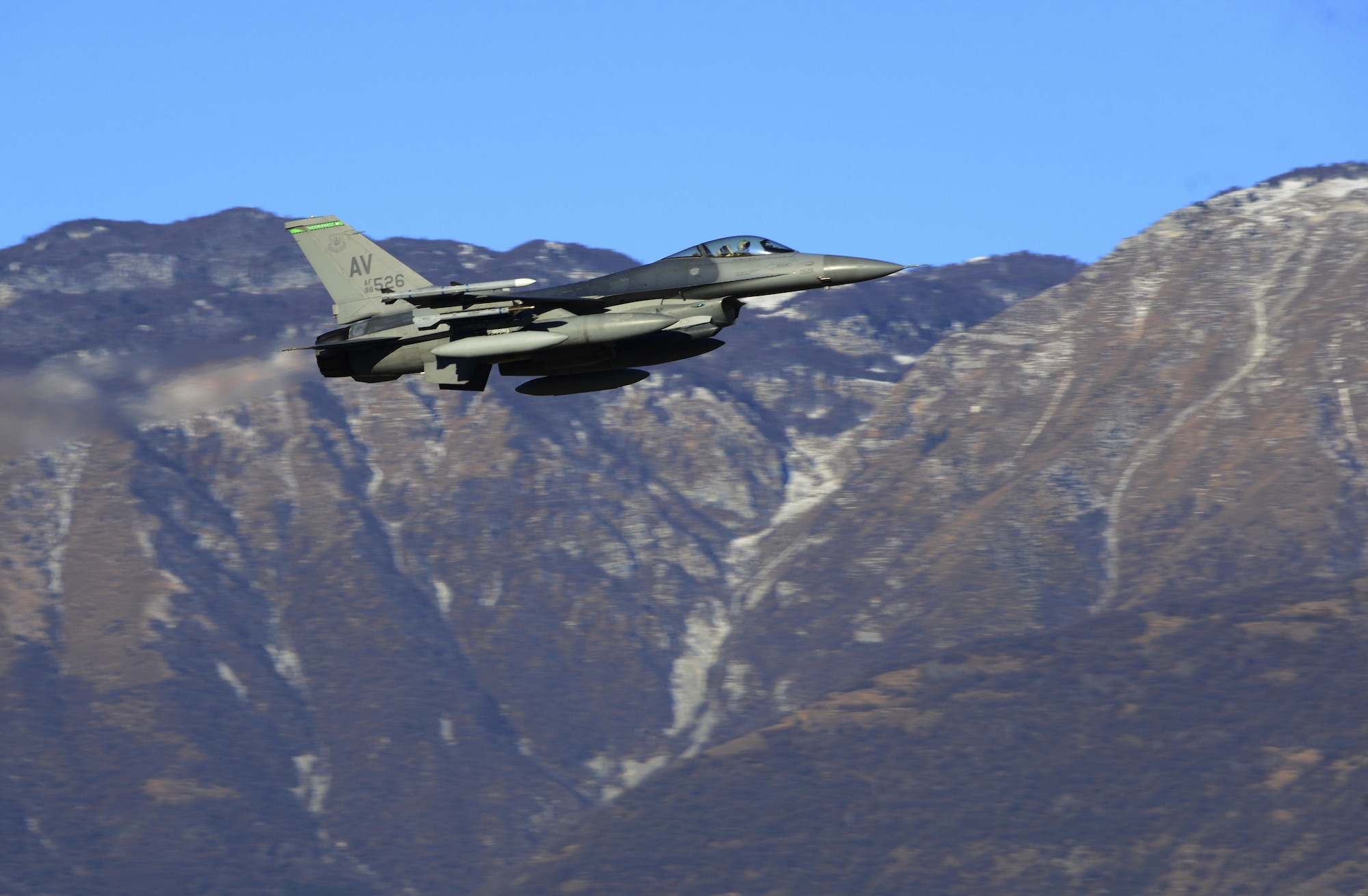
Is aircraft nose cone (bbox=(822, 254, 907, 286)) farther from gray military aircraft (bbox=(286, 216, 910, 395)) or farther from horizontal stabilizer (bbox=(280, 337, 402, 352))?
horizontal stabilizer (bbox=(280, 337, 402, 352))

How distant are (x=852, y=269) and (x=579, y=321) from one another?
23.9 feet

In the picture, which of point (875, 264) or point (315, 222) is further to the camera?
point (315, 222)

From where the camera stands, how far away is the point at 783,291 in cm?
5075

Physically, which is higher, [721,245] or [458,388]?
[721,245]

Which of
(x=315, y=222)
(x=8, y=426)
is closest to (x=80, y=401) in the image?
(x=8, y=426)

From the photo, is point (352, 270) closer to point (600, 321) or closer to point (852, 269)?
point (600, 321)

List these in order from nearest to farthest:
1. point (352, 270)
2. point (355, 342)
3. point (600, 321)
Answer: point (600, 321) → point (355, 342) → point (352, 270)

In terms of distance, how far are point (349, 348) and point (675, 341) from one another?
9.37 m

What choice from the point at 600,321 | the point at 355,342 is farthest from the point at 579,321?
the point at 355,342

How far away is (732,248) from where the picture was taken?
50938mm

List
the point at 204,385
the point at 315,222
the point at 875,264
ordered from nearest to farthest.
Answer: the point at 875,264, the point at 315,222, the point at 204,385

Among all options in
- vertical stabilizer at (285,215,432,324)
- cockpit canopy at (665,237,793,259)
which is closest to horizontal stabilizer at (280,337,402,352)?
vertical stabilizer at (285,215,432,324)

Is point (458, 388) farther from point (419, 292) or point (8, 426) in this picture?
point (8, 426)

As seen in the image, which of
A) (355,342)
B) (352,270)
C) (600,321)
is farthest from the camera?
(352,270)
